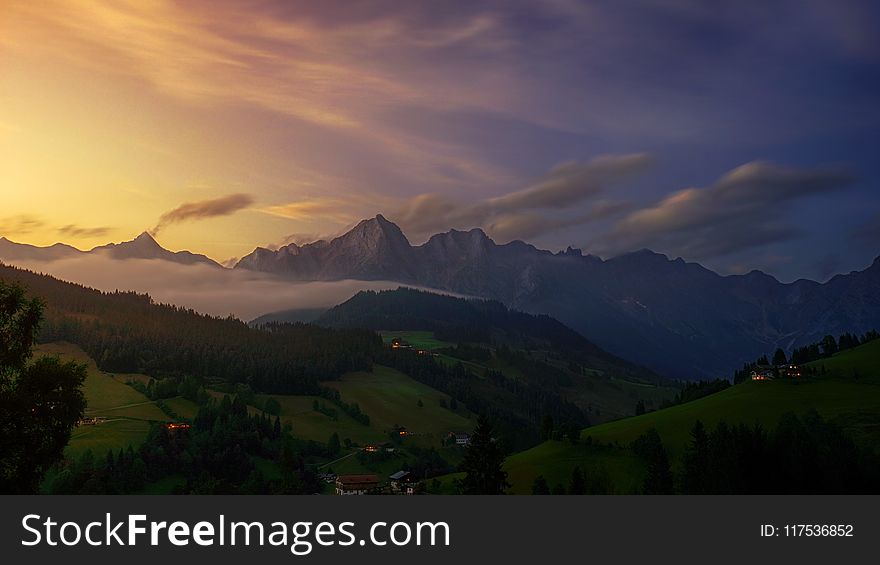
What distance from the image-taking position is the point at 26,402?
30391mm

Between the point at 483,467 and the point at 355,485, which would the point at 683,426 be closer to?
the point at 355,485

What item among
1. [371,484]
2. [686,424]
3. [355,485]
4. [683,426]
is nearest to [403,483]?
[371,484]

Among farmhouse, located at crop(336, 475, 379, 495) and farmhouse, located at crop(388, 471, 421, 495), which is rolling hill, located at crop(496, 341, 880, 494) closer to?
farmhouse, located at crop(388, 471, 421, 495)

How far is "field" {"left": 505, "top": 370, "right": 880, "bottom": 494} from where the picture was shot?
142 metres

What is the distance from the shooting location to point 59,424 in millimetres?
31578

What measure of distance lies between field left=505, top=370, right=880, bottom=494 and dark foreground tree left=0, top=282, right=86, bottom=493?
11115 cm

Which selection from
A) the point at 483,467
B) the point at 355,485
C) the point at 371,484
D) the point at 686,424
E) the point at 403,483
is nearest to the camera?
the point at 483,467

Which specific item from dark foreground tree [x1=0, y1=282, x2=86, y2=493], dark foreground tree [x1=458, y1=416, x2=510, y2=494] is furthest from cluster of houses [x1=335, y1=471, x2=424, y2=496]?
dark foreground tree [x1=0, y1=282, x2=86, y2=493]

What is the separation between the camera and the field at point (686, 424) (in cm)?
14188

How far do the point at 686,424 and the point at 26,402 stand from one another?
16869cm

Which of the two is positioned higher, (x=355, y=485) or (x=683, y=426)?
(x=683, y=426)

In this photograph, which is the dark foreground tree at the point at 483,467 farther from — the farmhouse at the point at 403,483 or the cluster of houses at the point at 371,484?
the cluster of houses at the point at 371,484
